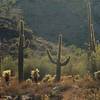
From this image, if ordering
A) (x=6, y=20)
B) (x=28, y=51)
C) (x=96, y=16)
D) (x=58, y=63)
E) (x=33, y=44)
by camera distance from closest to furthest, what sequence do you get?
(x=58, y=63) < (x=28, y=51) < (x=33, y=44) < (x=6, y=20) < (x=96, y=16)

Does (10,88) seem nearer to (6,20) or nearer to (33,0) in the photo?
(6,20)

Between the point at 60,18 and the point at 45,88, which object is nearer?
the point at 45,88

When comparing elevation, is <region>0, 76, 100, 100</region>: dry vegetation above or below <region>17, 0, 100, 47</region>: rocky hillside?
below

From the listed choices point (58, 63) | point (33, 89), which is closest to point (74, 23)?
point (58, 63)

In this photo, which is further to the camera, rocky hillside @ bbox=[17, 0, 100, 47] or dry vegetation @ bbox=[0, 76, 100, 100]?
rocky hillside @ bbox=[17, 0, 100, 47]

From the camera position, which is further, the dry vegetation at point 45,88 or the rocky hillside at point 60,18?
the rocky hillside at point 60,18

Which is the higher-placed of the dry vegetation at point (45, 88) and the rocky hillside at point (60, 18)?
the rocky hillside at point (60, 18)

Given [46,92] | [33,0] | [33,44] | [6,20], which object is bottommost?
[46,92]

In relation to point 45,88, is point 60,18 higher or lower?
higher

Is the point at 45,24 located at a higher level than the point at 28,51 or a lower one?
higher

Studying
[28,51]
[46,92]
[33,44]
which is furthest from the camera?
[33,44]

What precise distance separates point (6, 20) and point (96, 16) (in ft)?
63.7

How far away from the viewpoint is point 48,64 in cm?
3116

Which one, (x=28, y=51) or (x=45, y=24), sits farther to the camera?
(x=45, y=24)
